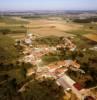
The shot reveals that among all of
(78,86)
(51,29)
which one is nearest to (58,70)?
(78,86)

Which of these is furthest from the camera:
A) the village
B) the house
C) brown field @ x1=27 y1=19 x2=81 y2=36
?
Answer: brown field @ x1=27 y1=19 x2=81 y2=36

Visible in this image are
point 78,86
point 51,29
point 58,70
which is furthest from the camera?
point 51,29

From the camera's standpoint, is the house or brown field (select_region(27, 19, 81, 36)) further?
brown field (select_region(27, 19, 81, 36))

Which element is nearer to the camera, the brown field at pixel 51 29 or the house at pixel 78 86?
the house at pixel 78 86

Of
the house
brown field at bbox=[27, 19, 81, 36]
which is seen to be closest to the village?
the house

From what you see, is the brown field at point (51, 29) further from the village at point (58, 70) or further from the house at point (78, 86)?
the house at point (78, 86)

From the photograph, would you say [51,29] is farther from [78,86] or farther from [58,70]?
[78,86]

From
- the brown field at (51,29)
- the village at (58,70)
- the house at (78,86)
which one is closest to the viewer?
the village at (58,70)

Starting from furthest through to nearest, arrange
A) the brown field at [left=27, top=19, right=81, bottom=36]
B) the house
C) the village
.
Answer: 1. the brown field at [left=27, top=19, right=81, bottom=36]
2. the house
3. the village

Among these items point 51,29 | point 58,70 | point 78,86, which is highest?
point 78,86

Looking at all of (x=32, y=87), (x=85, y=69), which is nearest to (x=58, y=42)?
(x=85, y=69)

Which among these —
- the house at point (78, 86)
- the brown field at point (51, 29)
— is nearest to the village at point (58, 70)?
the house at point (78, 86)

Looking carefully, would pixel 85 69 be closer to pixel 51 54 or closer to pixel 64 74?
pixel 64 74

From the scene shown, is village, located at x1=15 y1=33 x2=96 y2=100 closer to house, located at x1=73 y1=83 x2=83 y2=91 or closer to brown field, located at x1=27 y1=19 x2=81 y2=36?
house, located at x1=73 y1=83 x2=83 y2=91
